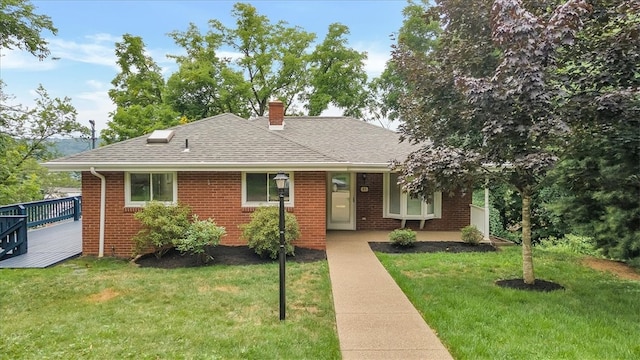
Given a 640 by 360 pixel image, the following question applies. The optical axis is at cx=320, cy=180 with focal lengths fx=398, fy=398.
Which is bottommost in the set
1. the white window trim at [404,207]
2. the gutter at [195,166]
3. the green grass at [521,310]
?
the green grass at [521,310]

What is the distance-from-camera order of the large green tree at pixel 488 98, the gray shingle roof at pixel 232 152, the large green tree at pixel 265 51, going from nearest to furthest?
the large green tree at pixel 488 98
the gray shingle roof at pixel 232 152
the large green tree at pixel 265 51

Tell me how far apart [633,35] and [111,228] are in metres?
11.1

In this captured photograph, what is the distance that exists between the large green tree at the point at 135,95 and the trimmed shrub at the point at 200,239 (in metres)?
16.1

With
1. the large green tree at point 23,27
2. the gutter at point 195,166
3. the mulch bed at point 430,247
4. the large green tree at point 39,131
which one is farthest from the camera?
the large green tree at point 39,131

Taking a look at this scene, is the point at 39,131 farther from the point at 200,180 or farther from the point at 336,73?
the point at 336,73

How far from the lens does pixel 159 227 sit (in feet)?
29.8

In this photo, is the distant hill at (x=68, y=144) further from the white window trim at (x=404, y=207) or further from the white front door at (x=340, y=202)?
the white window trim at (x=404, y=207)

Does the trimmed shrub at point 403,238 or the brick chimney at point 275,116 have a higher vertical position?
the brick chimney at point 275,116

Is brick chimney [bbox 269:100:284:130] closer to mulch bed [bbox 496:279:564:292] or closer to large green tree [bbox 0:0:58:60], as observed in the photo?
large green tree [bbox 0:0:58:60]

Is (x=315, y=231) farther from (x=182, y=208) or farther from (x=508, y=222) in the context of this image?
(x=508, y=222)

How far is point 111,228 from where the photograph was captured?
9.98 metres

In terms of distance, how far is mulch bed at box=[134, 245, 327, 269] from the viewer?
8867mm

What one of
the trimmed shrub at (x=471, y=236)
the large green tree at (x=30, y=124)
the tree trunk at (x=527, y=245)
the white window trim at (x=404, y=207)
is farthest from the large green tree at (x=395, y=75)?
the large green tree at (x=30, y=124)

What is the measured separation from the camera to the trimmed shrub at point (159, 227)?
29.7 ft
